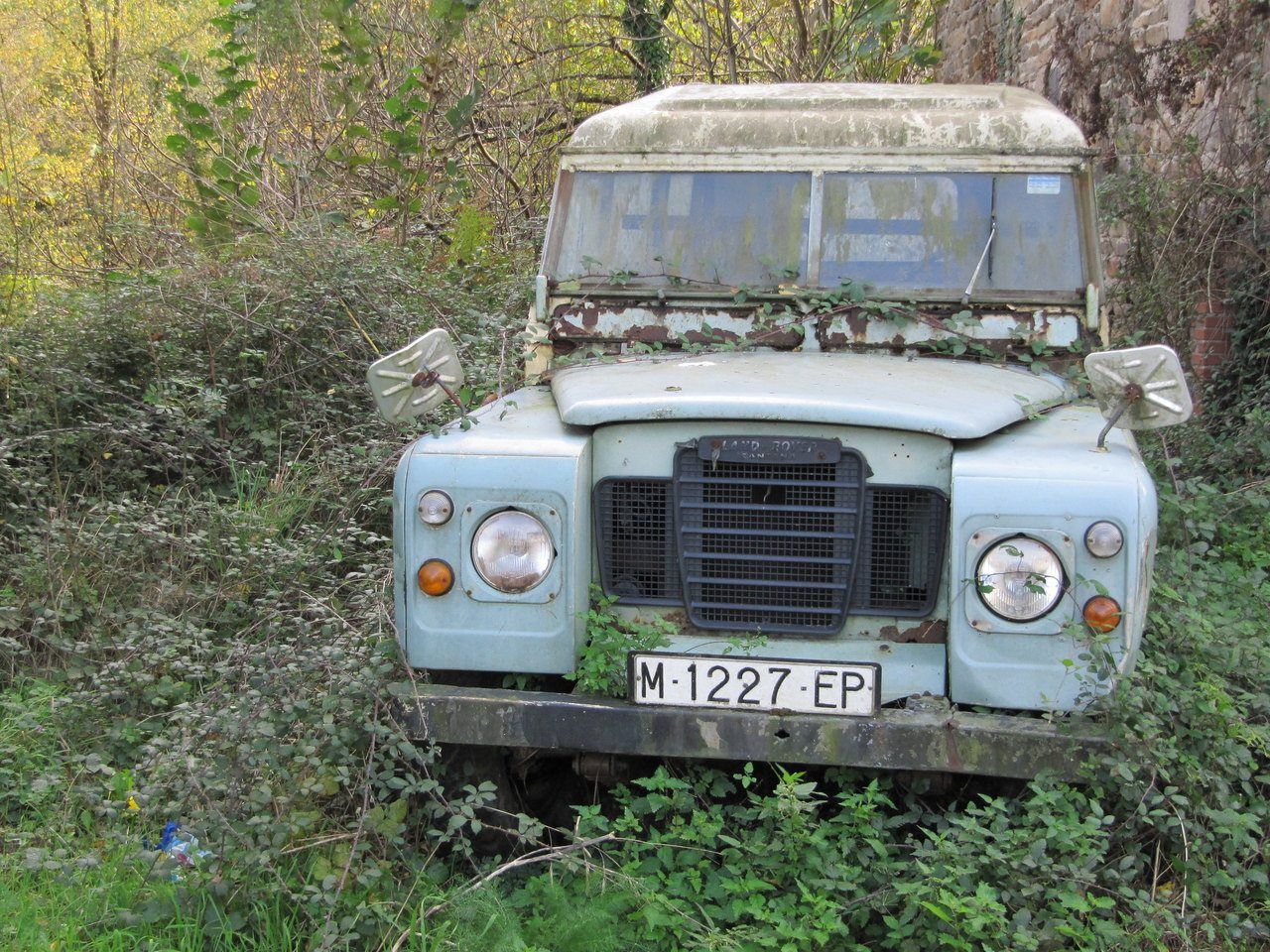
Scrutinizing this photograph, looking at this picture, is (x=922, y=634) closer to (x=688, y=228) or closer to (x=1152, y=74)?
(x=688, y=228)

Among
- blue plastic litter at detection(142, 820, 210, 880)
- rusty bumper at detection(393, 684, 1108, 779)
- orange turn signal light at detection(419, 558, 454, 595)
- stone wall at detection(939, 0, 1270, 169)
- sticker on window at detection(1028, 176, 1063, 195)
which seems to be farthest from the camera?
stone wall at detection(939, 0, 1270, 169)

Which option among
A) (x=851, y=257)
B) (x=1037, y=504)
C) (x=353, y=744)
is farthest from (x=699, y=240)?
(x=353, y=744)

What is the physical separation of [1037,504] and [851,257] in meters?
1.54

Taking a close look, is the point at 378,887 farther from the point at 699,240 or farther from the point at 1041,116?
the point at 1041,116

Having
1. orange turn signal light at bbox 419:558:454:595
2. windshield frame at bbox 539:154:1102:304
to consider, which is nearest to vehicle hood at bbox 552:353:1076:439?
windshield frame at bbox 539:154:1102:304

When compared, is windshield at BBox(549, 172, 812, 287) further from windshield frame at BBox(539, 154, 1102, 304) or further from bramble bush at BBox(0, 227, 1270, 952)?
bramble bush at BBox(0, 227, 1270, 952)

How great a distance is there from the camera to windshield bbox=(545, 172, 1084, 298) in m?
4.30

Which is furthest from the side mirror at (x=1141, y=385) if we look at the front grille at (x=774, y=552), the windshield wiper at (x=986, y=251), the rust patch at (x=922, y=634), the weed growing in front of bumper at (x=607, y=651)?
the weed growing in front of bumper at (x=607, y=651)

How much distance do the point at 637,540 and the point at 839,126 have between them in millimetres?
1923

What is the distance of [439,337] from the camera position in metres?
3.61

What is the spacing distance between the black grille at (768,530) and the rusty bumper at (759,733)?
342mm

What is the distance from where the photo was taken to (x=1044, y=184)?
14.2 feet

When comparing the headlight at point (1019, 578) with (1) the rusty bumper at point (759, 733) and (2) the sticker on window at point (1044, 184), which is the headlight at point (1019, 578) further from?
(2) the sticker on window at point (1044, 184)

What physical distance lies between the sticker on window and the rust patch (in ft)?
5.95
